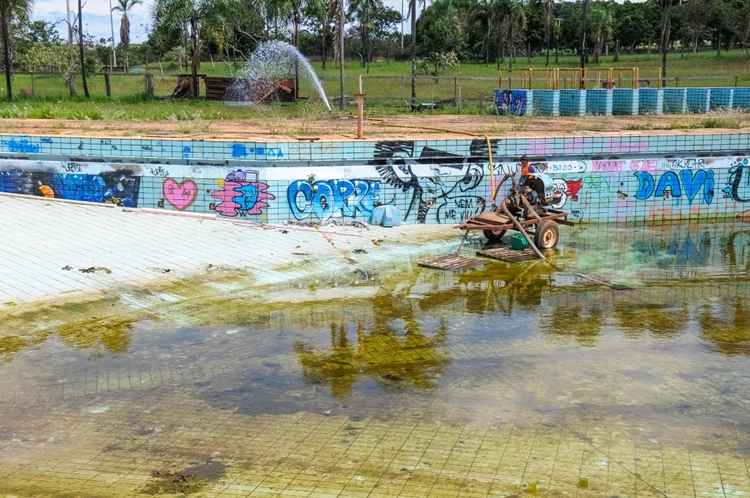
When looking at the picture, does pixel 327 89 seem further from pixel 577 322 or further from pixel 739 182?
pixel 577 322

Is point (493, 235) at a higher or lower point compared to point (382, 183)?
lower

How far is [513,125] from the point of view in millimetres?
21984

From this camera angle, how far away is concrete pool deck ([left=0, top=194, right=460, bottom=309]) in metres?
12.2

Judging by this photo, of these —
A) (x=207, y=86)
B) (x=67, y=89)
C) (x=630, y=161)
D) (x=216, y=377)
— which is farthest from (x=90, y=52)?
(x=216, y=377)

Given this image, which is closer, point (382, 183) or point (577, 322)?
point (577, 322)

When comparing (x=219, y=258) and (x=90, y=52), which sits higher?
(x=90, y=52)

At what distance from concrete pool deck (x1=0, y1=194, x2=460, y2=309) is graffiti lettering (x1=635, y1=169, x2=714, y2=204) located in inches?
182

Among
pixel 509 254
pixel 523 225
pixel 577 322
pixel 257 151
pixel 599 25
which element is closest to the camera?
pixel 577 322

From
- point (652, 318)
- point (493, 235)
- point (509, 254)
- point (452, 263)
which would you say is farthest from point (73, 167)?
point (652, 318)

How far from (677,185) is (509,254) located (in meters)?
5.92

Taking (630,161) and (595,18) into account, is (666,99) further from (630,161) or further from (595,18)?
(595,18)

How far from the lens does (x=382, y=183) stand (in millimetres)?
16719

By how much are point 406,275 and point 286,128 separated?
7915mm

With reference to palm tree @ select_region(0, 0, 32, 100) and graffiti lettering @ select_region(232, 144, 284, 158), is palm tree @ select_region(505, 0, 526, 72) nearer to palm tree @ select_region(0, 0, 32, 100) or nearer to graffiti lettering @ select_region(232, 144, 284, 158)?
palm tree @ select_region(0, 0, 32, 100)
